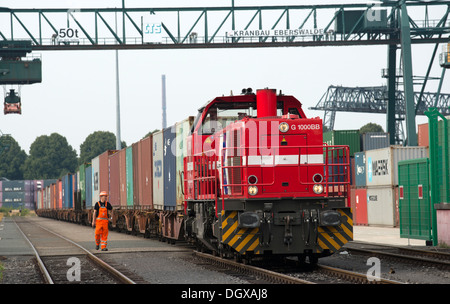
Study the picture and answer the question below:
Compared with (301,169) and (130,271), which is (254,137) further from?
(130,271)

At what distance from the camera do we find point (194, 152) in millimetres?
15578

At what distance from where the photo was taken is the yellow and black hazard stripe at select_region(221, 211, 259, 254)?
12609mm

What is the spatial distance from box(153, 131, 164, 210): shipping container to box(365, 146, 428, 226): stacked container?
13834 millimetres

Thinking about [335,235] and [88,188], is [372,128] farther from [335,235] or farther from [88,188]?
[335,235]

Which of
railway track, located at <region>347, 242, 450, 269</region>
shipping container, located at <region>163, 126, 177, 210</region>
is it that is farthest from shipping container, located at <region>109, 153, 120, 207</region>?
railway track, located at <region>347, 242, 450, 269</region>

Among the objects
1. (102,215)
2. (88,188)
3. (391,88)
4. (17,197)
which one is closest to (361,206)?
(88,188)

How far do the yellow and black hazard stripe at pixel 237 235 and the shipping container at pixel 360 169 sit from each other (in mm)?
25121

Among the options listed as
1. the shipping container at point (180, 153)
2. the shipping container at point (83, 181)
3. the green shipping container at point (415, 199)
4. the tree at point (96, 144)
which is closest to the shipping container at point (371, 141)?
the shipping container at point (83, 181)

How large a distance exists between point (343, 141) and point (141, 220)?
20113mm

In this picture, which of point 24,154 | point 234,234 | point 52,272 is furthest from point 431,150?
point 24,154

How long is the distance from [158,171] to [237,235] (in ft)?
34.1

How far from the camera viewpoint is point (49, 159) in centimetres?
16288

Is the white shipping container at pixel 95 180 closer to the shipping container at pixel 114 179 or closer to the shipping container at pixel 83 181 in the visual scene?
the shipping container at pixel 114 179

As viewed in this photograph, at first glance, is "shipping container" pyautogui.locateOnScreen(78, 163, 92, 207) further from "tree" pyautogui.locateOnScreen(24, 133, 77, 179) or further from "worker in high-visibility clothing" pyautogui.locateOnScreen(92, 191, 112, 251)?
"tree" pyautogui.locateOnScreen(24, 133, 77, 179)
